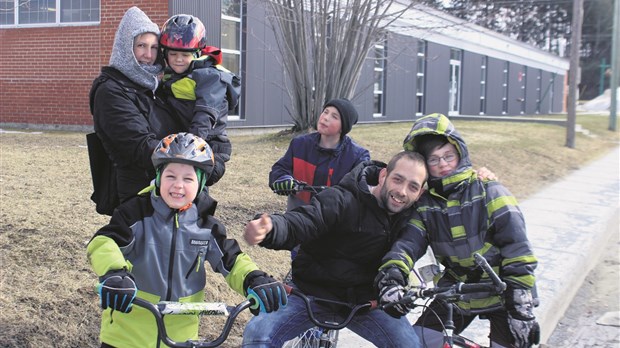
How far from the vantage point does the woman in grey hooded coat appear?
3.69 metres

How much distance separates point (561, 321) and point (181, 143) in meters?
4.80

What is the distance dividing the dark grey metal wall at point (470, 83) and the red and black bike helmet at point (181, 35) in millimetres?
30045

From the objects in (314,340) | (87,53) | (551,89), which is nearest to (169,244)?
(314,340)

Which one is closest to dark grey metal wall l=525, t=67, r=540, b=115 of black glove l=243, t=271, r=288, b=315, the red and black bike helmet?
the red and black bike helmet

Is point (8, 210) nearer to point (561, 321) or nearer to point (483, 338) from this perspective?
point (483, 338)

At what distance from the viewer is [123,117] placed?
12.1ft

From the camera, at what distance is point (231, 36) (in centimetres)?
1622

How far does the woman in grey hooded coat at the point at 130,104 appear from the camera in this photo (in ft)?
12.1

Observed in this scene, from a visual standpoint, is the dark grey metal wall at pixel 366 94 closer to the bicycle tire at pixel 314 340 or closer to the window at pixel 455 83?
the window at pixel 455 83

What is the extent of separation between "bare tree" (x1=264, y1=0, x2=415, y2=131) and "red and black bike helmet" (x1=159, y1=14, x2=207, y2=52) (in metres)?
7.51

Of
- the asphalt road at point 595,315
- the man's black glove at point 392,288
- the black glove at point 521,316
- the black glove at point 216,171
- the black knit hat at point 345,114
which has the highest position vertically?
the black knit hat at point 345,114

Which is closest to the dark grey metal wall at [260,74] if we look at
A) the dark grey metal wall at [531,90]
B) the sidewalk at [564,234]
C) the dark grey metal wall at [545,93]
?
the sidewalk at [564,234]

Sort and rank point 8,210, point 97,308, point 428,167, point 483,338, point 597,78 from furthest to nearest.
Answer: point 597,78 → point 8,210 → point 483,338 → point 97,308 → point 428,167

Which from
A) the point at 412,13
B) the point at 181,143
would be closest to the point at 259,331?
the point at 181,143
